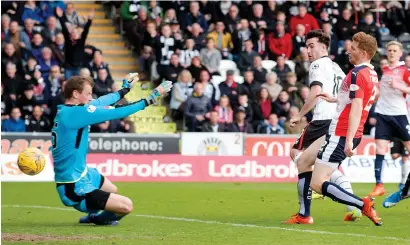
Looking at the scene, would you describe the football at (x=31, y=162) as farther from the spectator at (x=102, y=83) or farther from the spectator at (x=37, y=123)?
the spectator at (x=102, y=83)

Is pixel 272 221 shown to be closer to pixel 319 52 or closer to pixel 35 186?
pixel 319 52

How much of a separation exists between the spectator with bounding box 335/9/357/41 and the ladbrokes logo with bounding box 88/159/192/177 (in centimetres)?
849

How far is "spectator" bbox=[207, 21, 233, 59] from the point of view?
2814cm

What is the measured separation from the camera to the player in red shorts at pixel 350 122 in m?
11.9

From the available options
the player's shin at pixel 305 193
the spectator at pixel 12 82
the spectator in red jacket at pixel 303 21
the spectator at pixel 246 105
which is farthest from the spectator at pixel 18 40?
the player's shin at pixel 305 193

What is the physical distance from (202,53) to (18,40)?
4.74 meters

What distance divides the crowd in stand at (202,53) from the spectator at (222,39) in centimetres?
3

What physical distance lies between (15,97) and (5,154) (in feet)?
9.79

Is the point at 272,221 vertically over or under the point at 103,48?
under

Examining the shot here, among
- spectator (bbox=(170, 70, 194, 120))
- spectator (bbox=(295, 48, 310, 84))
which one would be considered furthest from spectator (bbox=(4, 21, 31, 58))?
spectator (bbox=(295, 48, 310, 84))

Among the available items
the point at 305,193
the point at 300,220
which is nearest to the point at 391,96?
the point at 305,193

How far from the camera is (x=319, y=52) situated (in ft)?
42.7

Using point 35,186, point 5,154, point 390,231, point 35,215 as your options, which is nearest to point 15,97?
point 5,154

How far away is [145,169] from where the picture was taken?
74.2ft
